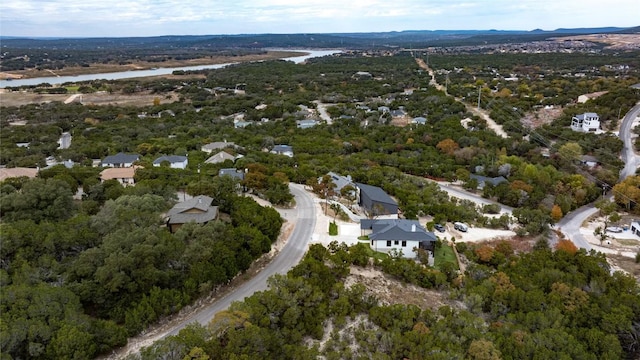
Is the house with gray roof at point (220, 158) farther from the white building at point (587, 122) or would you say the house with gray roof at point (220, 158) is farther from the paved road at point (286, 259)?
the white building at point (587, 122)

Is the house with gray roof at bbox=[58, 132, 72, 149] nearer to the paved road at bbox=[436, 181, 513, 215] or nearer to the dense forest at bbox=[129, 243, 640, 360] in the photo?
the dense forest at bbox=[129, 243, 640, 360]

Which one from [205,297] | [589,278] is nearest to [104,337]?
[205,297]

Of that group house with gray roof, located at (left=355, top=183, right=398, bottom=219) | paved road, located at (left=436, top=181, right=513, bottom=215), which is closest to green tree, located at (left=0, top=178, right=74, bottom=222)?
house with gray roof, located at (left=355, top=183, right=398, bottom=219)

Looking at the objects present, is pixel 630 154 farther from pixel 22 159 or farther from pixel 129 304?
pixel 22 159

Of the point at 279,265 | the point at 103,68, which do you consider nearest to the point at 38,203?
the point at 279,265

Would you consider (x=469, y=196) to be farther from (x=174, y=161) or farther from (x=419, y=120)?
(x=174, y=161)
